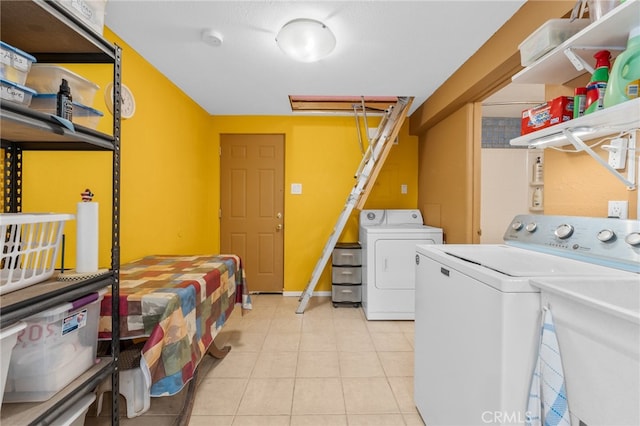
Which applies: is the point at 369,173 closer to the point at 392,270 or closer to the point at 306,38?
the point at 392,270

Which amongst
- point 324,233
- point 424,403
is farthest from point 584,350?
point 324,233

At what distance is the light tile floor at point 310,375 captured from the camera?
5.26 ft

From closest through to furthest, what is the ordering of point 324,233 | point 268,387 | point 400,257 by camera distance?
point 268,387
point 400,257
point 324,233

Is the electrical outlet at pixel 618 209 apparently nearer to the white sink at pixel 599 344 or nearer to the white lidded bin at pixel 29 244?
the white sink at pixel 599 344

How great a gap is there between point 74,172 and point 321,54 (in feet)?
5.48

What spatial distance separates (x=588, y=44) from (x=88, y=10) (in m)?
1.89

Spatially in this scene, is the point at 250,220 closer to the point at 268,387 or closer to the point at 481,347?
the point at 268,387

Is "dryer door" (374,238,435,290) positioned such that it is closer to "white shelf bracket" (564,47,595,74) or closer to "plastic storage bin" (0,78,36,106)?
"white shelf bracket" (564,47,595,74)

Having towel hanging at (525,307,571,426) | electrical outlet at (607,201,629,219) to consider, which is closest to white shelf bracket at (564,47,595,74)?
electrical outlet at (607,201,629,219)

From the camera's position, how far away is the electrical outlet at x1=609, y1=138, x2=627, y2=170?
113 centimetres

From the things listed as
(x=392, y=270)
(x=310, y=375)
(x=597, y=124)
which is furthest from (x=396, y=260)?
(x=597, y=124)

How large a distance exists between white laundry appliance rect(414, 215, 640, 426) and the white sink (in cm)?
4

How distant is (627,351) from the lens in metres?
0.62

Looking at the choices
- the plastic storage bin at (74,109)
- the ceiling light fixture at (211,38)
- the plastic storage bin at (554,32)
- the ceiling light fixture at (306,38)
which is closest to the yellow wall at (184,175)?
the ceiling light fixture at (211,38)
